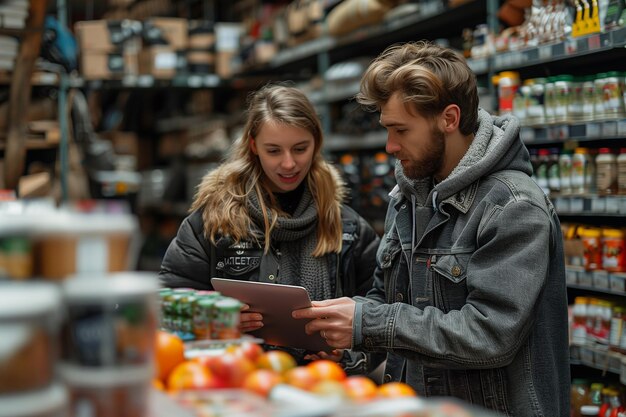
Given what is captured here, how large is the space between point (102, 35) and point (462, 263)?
5.61 meters

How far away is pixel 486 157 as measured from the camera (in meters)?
2.26

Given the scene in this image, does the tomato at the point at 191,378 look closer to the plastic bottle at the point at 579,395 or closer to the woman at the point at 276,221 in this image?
the woman at the point at 276,221

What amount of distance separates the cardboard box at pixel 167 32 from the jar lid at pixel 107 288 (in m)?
6.55

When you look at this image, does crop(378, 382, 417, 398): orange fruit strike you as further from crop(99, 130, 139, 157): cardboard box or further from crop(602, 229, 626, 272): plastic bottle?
crop(99, 130, 139, 157): cardboard box

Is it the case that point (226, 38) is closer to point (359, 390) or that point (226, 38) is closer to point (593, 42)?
point (593, 42)

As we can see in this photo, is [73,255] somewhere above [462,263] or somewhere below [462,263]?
above

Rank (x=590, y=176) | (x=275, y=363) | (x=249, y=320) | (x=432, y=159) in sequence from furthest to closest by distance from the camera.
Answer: (x=590, y=176)
(x=249, y=320)
(x=432, y=159)
(x=275, y=363)

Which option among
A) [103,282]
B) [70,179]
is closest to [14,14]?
[70,179]

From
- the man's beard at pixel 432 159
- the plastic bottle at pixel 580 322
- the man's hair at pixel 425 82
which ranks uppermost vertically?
the man's hair at pixel 425 82

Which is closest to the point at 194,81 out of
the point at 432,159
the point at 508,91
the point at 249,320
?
the point at 508,91

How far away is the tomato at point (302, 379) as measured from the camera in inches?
55.0

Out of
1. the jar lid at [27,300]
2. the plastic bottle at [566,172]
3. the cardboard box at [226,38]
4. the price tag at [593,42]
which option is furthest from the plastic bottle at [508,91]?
the cardboard box at [226,38]

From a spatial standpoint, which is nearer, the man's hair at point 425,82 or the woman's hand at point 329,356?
the man's hair at point 425,82

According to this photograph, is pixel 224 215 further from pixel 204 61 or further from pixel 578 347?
pixel 204 61
